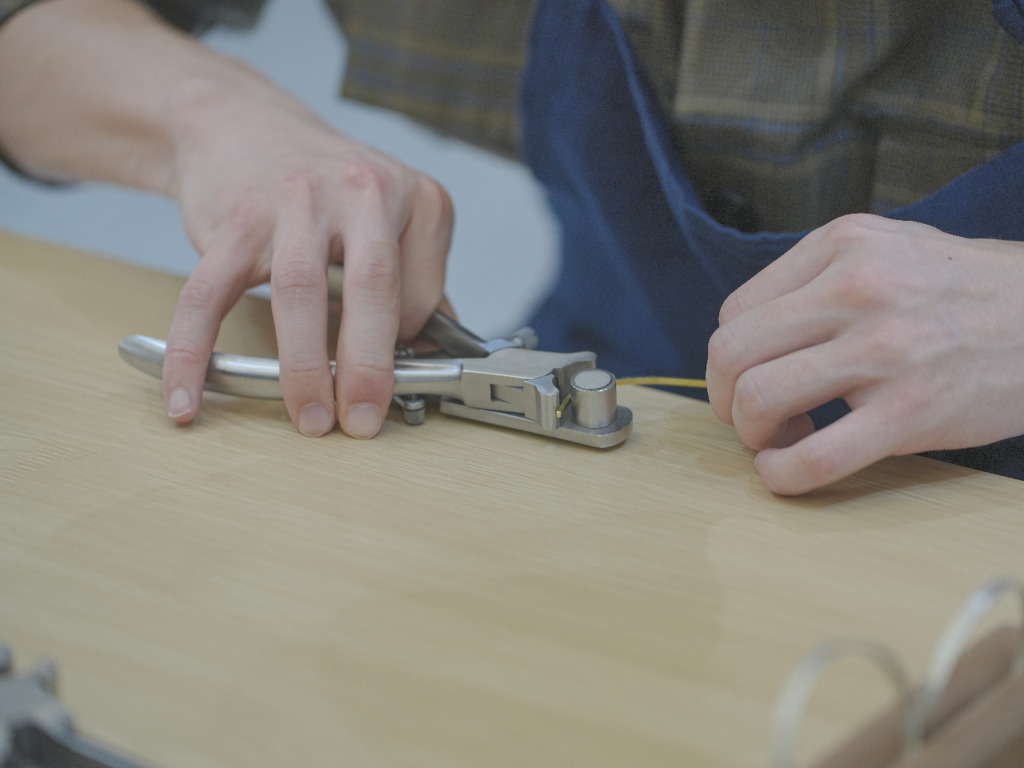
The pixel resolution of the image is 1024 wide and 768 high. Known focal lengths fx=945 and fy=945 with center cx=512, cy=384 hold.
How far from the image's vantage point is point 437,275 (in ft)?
2.10

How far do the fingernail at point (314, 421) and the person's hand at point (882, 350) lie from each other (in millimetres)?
222

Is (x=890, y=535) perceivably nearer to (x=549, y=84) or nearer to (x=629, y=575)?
(x=629, y=575)

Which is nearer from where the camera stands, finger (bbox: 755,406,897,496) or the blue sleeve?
finger (bbox: 755,406,897,496)

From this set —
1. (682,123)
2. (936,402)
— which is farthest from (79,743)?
(682,123)

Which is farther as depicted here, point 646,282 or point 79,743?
point 646,282

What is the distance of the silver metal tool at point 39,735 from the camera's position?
0.31 meters

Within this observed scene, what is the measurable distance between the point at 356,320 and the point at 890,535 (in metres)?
0.31

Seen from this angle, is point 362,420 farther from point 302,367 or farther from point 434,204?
point 434,204

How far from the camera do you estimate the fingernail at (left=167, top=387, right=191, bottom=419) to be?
0.54 meters

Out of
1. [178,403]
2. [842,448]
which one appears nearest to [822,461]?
[842,448]

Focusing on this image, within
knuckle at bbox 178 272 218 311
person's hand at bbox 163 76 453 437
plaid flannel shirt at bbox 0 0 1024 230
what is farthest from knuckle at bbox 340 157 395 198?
plaid flannel shirt at bbox 0 0 1024 230

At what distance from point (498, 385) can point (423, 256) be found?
0.48 feet

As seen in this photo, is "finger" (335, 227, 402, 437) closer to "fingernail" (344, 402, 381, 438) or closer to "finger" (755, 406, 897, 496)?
"fingernail" (344, 402, 381, 438)

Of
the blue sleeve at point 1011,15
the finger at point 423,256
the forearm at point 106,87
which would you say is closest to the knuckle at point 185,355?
the finger at point 423,256
